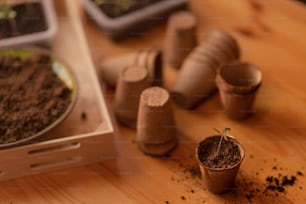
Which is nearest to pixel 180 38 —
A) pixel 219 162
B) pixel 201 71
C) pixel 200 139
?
pixel 201 71

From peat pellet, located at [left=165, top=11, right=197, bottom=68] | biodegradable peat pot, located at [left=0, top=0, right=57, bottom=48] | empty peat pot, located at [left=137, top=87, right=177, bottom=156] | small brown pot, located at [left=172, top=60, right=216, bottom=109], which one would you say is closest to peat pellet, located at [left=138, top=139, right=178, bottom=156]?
empty peat pot, located at [left=137, top=87, right=177, bottom=156]

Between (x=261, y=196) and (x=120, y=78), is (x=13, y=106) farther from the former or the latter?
(x=261, y=196)

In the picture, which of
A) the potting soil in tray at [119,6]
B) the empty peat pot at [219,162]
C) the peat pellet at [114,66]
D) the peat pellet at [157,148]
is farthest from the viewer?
the potting soil in tray at [119,6]

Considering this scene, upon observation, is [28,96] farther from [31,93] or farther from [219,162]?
[219,162]

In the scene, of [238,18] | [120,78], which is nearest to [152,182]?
[120,78]

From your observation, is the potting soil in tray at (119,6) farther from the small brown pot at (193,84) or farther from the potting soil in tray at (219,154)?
the potting soil in tray at (219,154)

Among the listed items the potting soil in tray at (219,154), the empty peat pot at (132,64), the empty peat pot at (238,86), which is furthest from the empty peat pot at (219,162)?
the empty peat pot at (132,64)

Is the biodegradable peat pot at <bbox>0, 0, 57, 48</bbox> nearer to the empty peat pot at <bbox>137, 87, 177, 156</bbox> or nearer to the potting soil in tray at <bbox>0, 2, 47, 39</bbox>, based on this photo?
the potting soil in tray at <bbox>0, 2, 47, 39</bbox>
